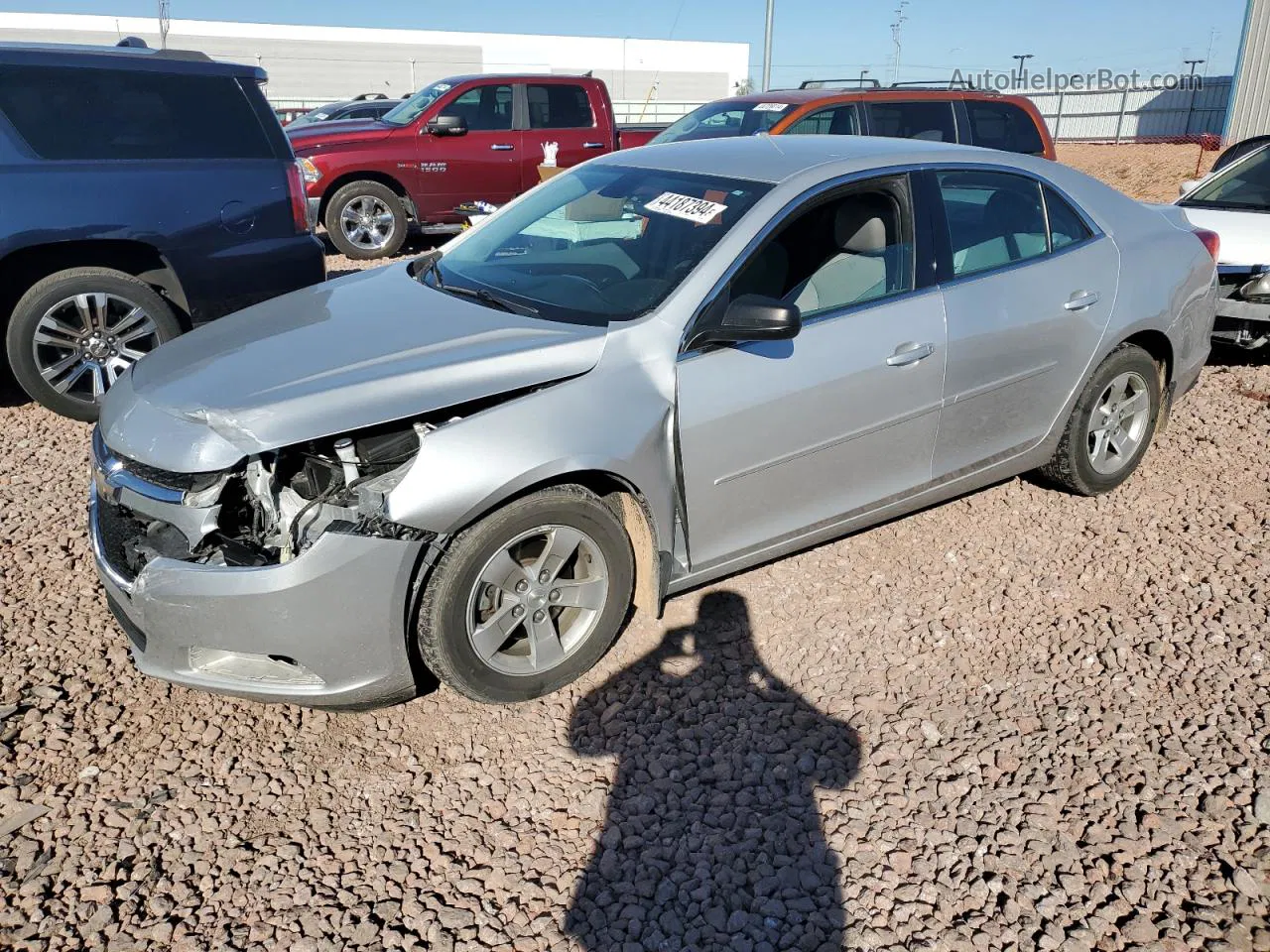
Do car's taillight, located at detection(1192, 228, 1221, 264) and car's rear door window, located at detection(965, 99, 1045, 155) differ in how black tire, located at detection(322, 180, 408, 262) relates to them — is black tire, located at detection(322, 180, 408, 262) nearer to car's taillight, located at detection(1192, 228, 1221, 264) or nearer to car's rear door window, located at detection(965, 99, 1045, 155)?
car's rear door window, located at detection(965, 99, 1045, 155)

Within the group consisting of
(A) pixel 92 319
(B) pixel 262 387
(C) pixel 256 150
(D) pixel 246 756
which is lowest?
(D) pixel 246 756

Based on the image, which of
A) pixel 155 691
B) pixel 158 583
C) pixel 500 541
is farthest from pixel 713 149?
pixel 155 691

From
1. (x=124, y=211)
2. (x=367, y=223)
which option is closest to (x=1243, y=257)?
(x=124, y=211)

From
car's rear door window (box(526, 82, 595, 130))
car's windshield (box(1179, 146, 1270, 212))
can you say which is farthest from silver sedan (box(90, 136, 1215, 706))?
car's rear door window (box(526, 82, 595, 130))

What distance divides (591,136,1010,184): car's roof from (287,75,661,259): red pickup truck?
23.0 feet

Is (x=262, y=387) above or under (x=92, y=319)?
above

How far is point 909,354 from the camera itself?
3.62 meters

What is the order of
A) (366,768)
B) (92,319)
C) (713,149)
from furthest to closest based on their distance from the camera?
(92,319) → (713,149) → (366,768)

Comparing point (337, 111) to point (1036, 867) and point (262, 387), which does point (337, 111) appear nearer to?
point (262, 387)

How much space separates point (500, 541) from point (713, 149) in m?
2.11

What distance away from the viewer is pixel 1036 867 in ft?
8.55

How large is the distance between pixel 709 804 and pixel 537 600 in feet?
2.67

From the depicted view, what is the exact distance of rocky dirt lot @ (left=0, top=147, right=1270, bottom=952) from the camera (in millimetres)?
2471

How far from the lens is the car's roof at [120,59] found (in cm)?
545
